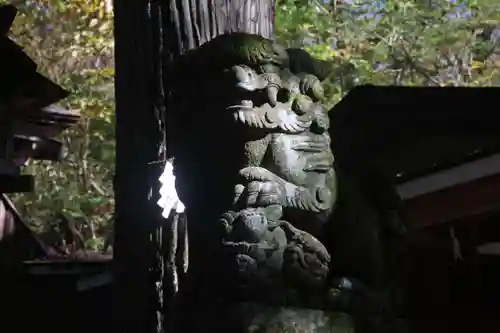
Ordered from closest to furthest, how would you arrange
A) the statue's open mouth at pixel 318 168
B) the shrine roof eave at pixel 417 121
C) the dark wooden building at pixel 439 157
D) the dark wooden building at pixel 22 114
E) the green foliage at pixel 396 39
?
the statue's open mouth at pixel 318 168 → the dark wooden building at pixel 439 157 → the shrine roof eave at pixel 417 121 → the dark wooden building at pixel 22 114 → the green foliage at pixel 396 39

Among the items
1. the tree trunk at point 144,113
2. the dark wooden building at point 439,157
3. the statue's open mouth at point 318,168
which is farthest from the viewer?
the dark wooden building at point 439,157

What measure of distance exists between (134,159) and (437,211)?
5.27 feet

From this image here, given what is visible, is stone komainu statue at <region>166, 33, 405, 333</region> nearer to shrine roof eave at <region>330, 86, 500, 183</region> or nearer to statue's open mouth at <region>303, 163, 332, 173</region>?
statue's open mouth at <region>303, 163, 332, 173</region>

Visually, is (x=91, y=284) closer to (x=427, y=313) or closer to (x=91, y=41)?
(x=427, y=313)

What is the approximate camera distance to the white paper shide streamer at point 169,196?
2.12m

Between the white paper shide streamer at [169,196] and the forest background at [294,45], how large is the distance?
20.2 feet

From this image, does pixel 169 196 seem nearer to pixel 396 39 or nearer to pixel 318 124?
pixel 318 124

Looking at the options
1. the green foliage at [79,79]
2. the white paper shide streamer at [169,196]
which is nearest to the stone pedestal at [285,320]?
the white paper shide streamer at [169,196]

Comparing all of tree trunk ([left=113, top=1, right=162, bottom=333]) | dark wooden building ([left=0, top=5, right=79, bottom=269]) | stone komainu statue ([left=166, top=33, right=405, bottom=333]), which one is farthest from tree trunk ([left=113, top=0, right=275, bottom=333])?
dark wooden building ([left=0, top=5, right=79, bottom=269])

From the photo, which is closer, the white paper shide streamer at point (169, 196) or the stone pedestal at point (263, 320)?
the stone pedestal at point (263, 320)

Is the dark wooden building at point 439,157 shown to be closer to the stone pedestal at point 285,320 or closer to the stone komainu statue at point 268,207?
the stone komainu statue at point 268,207

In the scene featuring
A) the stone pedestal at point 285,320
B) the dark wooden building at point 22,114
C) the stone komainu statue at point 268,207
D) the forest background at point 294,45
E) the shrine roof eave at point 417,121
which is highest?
the forest background at point 294,45

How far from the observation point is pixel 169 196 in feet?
7.00

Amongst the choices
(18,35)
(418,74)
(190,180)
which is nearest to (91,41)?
(18,35)
